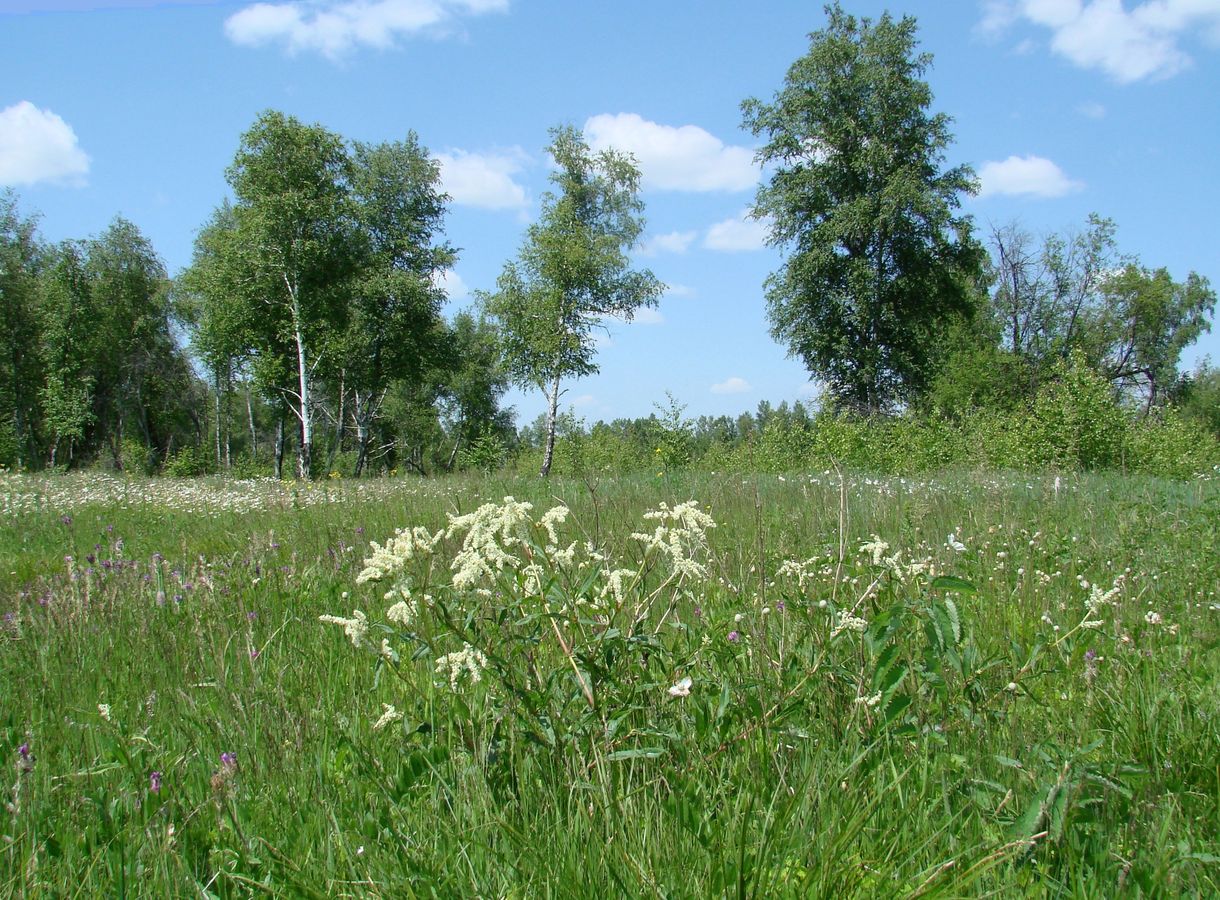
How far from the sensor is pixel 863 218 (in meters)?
28.9

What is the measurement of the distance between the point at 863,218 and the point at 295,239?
21.7 m

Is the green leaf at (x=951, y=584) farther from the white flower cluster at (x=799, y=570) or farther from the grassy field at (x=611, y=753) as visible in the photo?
the white flower cluster at (x=799, y=570)

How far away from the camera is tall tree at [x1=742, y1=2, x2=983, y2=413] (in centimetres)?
2944

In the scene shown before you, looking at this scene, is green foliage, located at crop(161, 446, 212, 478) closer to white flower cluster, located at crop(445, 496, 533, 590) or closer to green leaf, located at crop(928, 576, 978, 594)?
white flower cluster, located at crop(445, 496, 533, 590)

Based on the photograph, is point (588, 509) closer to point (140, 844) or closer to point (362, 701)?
point (362, 701)

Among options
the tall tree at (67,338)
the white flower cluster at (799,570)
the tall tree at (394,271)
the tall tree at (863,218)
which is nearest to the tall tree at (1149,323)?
the tall tree at (863,218)

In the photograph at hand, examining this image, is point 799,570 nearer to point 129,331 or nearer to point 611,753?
point 611,753

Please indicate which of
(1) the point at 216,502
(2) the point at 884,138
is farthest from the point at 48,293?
(2) the point at 884,138

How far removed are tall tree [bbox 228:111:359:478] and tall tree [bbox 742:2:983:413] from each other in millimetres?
17545

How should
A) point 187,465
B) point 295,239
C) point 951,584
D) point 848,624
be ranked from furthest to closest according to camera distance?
point 187,465, point 295,239, point 848,624, point 951,584

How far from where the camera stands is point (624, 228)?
1363 inches

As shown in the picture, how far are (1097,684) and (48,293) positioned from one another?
48.8 meters

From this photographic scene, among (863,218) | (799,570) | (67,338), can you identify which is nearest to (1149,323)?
(863,218)

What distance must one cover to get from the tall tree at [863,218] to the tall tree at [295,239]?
57.6ft
